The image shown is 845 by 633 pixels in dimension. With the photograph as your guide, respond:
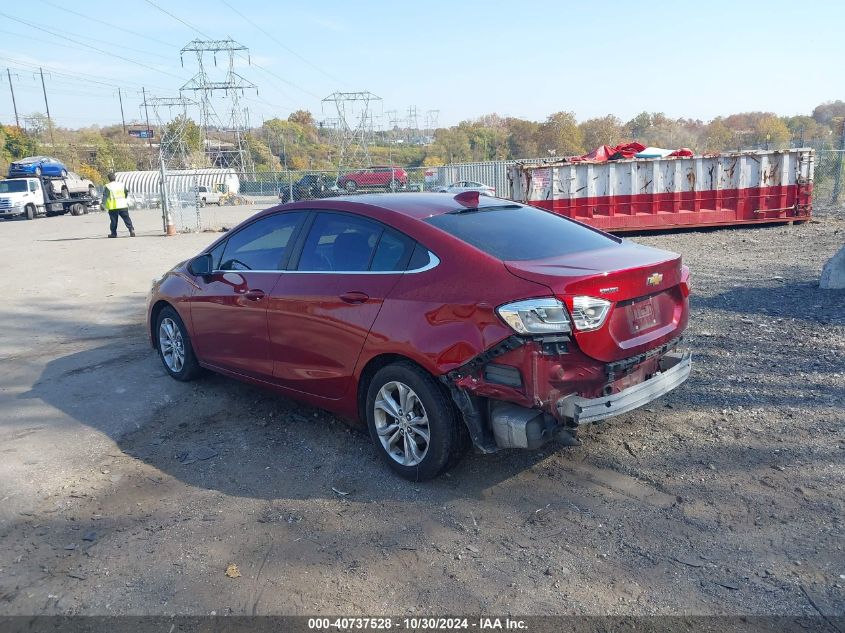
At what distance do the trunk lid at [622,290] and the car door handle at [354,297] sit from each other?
37.7 inches

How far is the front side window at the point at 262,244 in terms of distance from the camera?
5.11 metres

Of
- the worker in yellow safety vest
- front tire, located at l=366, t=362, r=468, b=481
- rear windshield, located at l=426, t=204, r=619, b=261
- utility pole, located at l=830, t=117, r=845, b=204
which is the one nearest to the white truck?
the worker in yellow safety vest

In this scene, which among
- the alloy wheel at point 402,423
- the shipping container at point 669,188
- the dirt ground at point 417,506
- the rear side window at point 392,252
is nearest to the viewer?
the dirt ground at point 417,506

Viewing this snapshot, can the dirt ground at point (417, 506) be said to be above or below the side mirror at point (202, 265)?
below

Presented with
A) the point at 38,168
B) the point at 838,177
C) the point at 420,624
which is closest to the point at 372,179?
the point at 838,177

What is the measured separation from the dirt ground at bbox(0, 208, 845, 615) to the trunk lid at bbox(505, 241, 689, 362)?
865mm

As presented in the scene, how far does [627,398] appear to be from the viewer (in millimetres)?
3844

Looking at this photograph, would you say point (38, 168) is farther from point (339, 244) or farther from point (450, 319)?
point (450, 319)

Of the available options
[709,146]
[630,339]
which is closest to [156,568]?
[630,339]

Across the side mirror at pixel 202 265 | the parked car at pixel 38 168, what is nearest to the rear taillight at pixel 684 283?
the side mirror at pixel 202 265

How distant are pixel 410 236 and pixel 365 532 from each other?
178 cm

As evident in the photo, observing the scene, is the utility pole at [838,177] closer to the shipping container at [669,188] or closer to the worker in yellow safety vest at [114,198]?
the shipping container at [669,188]

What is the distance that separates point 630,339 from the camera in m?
3.93

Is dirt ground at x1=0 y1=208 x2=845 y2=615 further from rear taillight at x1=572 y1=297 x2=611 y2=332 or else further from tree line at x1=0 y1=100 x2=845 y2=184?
tree line at x1=0 y1=100 x2=845 y2=184
